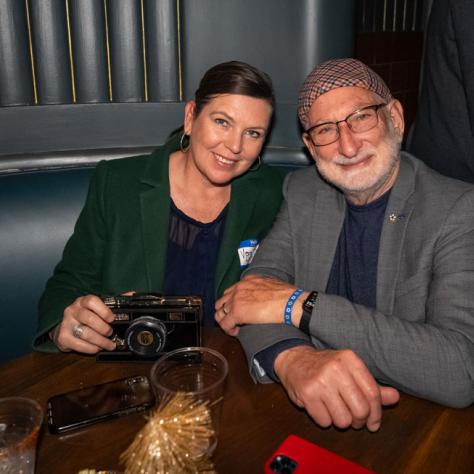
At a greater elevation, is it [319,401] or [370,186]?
[370,186]

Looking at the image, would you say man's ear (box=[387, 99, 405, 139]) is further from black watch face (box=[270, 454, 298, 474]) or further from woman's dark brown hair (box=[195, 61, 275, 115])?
black watch face (box=[270, 454, 298, 474])

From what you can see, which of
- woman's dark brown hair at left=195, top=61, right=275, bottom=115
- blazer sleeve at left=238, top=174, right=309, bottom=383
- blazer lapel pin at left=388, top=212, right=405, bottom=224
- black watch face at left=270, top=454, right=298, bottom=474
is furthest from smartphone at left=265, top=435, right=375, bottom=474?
woman's dark brown hair at left=195, top=61, right=275, bottom=115

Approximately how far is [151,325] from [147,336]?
3cm

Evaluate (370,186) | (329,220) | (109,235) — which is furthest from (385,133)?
(109,235)

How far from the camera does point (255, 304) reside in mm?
1469

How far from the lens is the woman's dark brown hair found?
69.3 inches

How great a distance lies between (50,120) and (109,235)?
0.86 metres

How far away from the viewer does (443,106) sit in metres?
1.74

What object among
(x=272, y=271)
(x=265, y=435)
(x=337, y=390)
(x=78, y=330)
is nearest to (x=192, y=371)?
(x=265, y=435)

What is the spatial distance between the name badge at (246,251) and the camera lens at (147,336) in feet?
1.95

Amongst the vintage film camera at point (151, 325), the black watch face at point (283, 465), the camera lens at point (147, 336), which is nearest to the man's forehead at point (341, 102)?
the vintage film camera at point (151, 325)

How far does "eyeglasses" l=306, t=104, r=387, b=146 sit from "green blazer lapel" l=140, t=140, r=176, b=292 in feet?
1.89

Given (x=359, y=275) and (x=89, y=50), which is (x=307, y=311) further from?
(x=89, y=50)

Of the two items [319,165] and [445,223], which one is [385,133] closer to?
[319,165]
